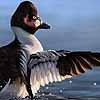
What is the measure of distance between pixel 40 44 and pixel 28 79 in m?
0.38

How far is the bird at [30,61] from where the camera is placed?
7.27 m

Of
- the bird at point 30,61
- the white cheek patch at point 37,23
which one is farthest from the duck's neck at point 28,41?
the white cheek patch at point 37,23

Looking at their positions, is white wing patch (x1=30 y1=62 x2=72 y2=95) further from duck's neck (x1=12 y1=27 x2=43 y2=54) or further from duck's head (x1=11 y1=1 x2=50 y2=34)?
duck's head (x1=11 y1=1 x2=50 y2=34)

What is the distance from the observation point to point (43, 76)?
289 inches

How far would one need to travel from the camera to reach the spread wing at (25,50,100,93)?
23.9ft

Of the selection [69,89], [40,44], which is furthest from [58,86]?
[40,44]

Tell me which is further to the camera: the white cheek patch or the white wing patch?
the white cheek patch

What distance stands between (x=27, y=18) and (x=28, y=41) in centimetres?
24

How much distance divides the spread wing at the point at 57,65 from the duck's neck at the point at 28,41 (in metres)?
0.08

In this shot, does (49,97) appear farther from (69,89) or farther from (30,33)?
(69,89)

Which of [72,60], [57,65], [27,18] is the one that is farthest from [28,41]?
[72,60]

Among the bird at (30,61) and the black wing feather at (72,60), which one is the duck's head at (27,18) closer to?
the bird at (30,61)

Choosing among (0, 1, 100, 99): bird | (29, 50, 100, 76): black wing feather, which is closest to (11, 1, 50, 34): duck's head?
(0, 1, 100, 99): bird

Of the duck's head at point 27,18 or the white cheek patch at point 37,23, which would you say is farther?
the white cheek patch at point 37,23
